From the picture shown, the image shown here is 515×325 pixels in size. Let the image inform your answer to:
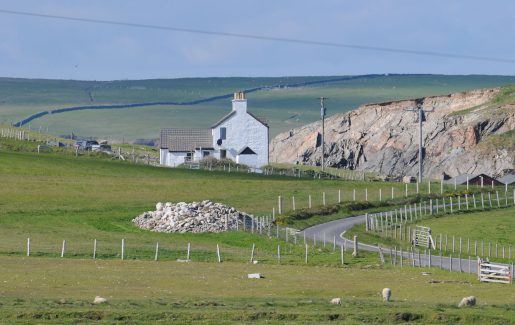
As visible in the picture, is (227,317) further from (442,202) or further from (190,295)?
(442,202)

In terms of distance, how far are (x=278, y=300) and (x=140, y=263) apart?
1788 centimetres

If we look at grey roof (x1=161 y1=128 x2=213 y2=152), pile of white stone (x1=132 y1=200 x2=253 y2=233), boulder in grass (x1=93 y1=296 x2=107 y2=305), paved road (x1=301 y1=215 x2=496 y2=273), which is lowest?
boulder in grass (x1=93 y1=296 x2=107 y2=305)

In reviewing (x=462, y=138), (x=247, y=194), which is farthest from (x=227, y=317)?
(x=462, y=138)

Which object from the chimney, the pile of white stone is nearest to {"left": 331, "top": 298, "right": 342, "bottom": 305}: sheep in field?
the pile of white stone

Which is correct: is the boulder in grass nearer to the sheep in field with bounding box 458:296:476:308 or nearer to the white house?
the sheep in field with bounding box 458:296:476:308

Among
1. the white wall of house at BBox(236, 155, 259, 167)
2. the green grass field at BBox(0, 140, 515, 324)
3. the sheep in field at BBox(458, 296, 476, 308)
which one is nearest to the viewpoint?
the green grass field at BBox(0, 140, 515, 324)

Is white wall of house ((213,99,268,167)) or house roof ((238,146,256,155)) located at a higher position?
white wall of house ((213,99,268,167))

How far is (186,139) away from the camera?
170m

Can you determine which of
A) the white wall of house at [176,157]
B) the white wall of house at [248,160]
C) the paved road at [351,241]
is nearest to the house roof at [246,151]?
the white wall of house at [248,160]

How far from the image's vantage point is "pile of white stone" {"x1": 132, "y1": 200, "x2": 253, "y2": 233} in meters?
92.9

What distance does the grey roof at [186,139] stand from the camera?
16825 cm

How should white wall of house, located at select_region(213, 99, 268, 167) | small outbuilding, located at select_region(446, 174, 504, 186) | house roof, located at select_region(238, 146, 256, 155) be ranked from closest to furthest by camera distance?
small outbuilding, located at select_region(446, 174, 504, 186) < house roof, located at select_region(238, 146, 256, 155) < white wall of house, located at select_region(213, 99, 268, 167)

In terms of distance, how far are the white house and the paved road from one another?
61.8m

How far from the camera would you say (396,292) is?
5659 cm
